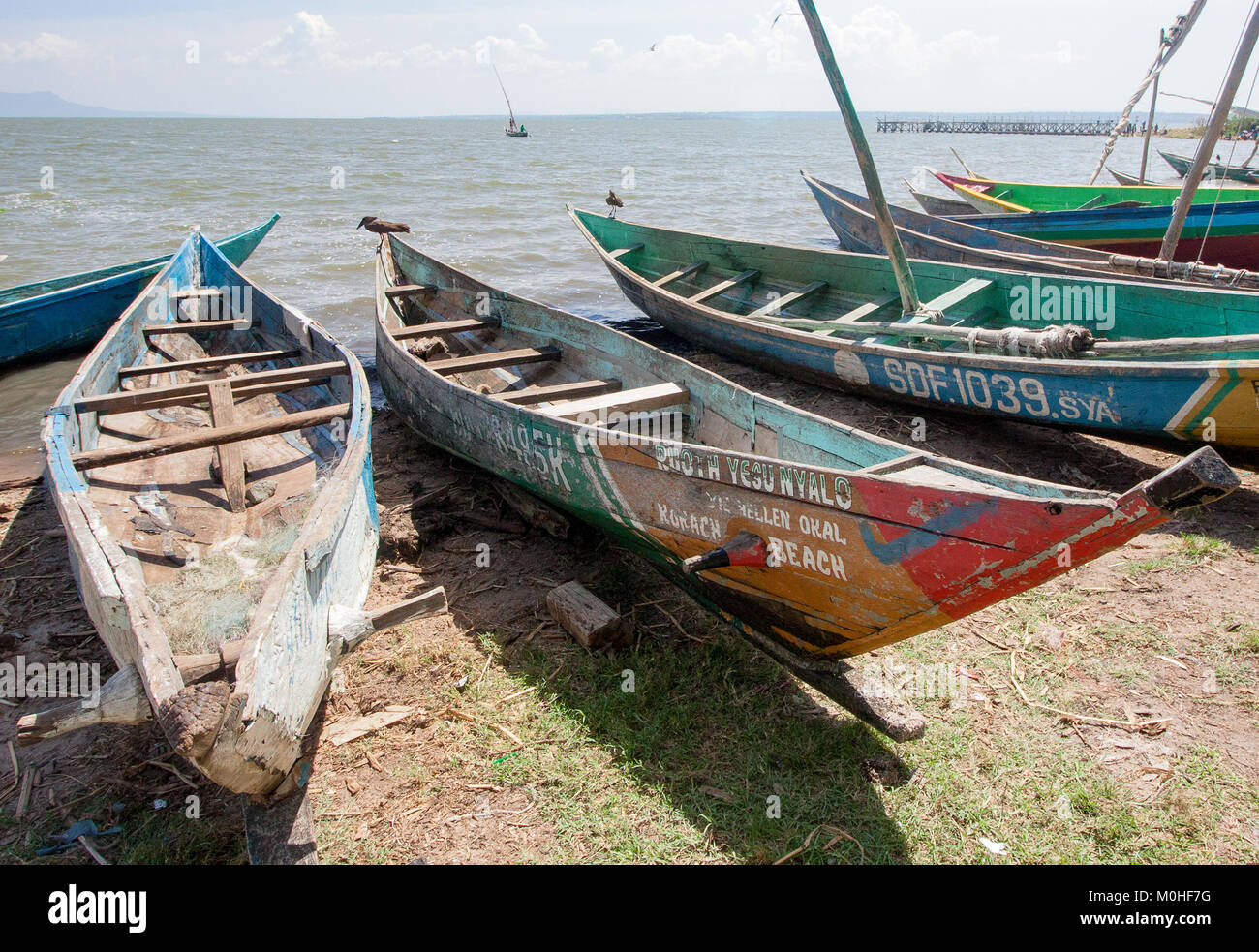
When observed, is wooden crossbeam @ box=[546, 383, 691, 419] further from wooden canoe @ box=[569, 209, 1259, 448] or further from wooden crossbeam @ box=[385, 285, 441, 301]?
wooden crossbeam @ box=[385, 285, 441, 301]

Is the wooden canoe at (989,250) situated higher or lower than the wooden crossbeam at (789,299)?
higher

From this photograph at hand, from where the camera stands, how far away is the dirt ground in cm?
338

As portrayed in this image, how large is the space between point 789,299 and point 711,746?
20.7 ft

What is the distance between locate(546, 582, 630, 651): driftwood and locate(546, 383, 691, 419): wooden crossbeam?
1342 mm

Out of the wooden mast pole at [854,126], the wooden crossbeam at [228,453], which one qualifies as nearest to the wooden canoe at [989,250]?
the wooden mast pole at [854,126]

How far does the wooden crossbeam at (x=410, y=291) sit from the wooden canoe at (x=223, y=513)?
1362mm

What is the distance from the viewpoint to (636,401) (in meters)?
5.41

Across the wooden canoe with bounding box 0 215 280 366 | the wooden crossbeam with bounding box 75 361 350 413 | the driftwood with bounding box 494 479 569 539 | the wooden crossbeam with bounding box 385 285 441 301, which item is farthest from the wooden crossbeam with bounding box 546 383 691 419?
the wooden canoe with bounding box 0 215 280 366

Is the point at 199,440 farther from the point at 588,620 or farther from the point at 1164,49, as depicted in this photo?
the point at 1164,49

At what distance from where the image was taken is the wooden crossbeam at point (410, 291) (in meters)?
8.89

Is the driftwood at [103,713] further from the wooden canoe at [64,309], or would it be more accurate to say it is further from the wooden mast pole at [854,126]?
the wooden canoe at [64,309]

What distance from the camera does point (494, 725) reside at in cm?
406

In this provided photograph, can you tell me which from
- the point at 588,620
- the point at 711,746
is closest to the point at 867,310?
the point at 588,620
